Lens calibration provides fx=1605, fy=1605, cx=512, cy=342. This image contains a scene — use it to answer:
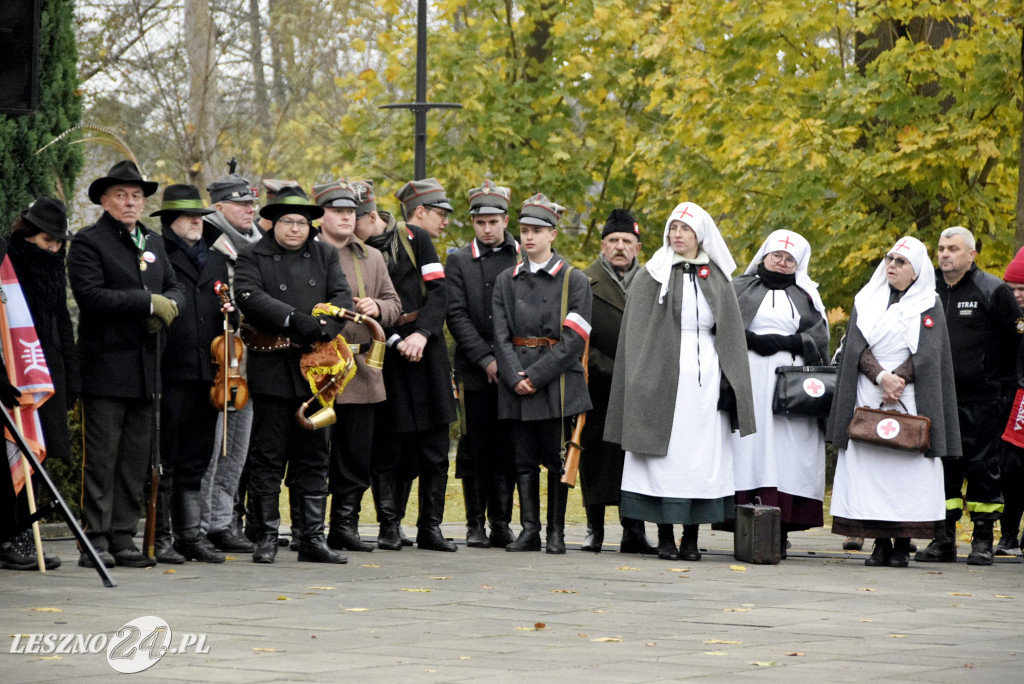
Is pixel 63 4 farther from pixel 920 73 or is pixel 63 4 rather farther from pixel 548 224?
pixel 920 73

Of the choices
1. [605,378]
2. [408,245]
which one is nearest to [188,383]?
[408,245]

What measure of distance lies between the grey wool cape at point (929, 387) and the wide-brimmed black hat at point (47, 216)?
4.79 m

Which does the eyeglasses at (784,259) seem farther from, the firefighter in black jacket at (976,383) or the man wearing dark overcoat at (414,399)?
the man wearing dark overcoat at (414,399)

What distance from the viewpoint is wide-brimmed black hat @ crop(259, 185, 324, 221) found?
29.6ft

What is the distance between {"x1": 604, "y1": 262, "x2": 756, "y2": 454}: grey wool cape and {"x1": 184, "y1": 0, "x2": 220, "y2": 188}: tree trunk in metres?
15.3

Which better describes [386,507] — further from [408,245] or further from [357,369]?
[408,245]

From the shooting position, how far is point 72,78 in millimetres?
11719

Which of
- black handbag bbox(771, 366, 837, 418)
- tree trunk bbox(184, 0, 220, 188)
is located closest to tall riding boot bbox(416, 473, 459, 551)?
black handbag bbox(771, 366, 837, 418)

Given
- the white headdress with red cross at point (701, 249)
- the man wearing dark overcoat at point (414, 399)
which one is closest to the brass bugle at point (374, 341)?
the man wearing dark overcoat at point (414, 399)

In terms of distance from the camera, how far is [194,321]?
30.1 ft

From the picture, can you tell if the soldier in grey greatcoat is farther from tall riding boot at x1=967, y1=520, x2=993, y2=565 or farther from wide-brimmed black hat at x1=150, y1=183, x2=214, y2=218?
tall riding boot at x1=967, y1=520, x2=993, y2=565

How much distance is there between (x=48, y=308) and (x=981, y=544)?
5893 mm

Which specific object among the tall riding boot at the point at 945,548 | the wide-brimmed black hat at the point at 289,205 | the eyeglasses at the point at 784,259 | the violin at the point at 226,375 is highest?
the wide-brimmed black hat at the point at 289,205

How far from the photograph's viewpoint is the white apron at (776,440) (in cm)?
1026
